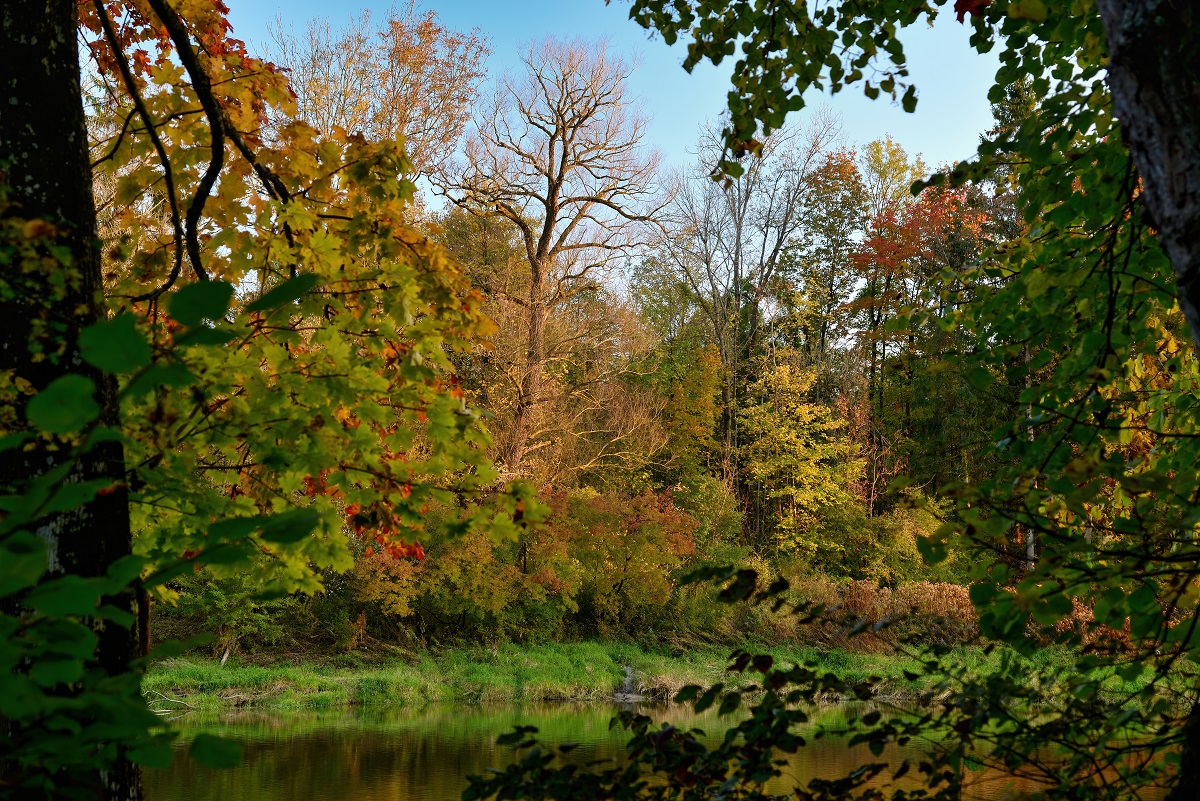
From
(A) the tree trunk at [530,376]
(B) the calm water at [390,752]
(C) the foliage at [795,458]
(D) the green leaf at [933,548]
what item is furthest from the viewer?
(C) the foliage at [795,458]

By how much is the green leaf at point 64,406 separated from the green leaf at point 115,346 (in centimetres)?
4

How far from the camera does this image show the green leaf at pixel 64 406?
1.91 feet

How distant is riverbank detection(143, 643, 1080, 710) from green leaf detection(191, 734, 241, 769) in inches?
401

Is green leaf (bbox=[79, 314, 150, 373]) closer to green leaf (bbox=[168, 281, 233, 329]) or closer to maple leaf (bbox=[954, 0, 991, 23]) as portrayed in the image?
green leaf (bbox=[168, 281, 233, 329])

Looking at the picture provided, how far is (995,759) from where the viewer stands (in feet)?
5.59

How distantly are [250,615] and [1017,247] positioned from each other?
1176 cm

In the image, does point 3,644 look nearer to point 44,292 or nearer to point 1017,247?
point 44,292

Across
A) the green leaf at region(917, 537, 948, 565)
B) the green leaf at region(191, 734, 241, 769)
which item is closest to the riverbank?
the green leaf at region(917, 537, 948, 565)

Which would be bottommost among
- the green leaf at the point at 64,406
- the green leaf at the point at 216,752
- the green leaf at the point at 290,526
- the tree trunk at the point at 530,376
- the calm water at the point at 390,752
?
the calm water at the point at 390,752

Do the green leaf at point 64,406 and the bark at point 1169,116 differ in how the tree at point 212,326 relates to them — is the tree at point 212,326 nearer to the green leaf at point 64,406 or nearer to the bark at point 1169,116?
the green leaf at point 64,406

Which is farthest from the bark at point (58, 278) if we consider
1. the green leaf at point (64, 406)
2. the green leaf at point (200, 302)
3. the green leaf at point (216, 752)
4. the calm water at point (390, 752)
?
the calm water at point (390, 752)

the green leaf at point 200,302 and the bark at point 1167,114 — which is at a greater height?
the bark at point 1167,114

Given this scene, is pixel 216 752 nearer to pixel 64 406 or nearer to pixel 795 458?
pixel 64 406

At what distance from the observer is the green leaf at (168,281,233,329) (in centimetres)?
55
